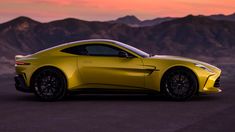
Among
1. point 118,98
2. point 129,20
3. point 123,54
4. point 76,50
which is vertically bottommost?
point 118,98

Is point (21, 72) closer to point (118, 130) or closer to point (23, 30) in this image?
point (118, 130)

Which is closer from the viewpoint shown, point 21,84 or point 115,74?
point 115,74

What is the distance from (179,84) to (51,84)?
9.15 feet

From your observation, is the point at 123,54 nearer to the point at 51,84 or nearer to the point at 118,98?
the point at 118,98

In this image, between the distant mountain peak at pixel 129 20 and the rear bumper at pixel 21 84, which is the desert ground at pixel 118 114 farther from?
the distant mountain peak at pixel 129 20

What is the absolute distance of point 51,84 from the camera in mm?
11977

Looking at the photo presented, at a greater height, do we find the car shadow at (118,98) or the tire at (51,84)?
the tire at (51,84)

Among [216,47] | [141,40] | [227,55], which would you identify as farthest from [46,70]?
[141,40]

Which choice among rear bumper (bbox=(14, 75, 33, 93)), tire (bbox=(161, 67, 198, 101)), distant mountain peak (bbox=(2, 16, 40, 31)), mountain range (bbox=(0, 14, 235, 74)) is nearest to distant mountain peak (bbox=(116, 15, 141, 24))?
mountain range (bbox=(0, 14, 235, 74))

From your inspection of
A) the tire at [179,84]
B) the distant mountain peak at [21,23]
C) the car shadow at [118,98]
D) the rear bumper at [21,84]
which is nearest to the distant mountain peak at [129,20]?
the distant mountain peak at [21,23]

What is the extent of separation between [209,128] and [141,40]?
2985 inches

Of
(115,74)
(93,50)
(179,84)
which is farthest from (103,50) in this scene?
(179,84)

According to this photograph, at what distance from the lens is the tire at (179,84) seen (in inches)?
464

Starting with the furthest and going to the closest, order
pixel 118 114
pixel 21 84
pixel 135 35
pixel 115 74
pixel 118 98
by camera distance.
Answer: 1. pixel 135 35
2. pixel 118 98
3. pixel 21 84
4. pixel 115 74
5. pixel 118 114
